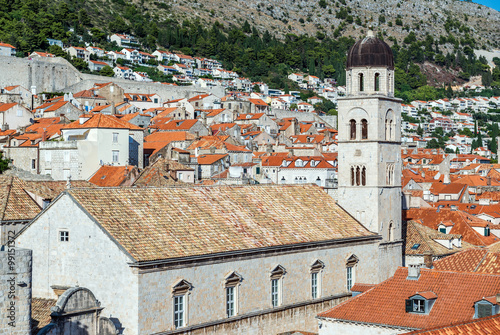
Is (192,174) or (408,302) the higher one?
(192,174)

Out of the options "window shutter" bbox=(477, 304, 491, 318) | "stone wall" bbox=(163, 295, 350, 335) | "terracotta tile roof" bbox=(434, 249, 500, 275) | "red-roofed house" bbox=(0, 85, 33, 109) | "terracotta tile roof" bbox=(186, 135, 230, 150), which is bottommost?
"stone wall" bbox=(163, 295, 350, 335)

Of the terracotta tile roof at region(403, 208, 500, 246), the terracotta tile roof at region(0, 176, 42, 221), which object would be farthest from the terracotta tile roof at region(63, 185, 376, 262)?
the terracotta tile roof at region(403, 208, 500, 246)

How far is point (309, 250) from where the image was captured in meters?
36.8

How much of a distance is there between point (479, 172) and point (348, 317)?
99.0 metres

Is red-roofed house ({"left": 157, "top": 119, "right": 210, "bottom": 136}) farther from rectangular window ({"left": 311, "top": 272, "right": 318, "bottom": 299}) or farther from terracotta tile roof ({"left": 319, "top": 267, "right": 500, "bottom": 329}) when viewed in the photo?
terracotta tile roof ({"left": 319, "top": 267, "right": 500, "bottom": 329})

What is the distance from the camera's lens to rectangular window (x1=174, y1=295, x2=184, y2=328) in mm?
30359

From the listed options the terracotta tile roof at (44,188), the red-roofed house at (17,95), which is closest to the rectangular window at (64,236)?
the terracotta tile roof at (44,188)

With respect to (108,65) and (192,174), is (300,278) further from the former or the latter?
(108,65)

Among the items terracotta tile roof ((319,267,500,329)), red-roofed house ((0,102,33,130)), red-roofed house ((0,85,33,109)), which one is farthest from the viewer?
red-roofed house ((0,85,33,109))

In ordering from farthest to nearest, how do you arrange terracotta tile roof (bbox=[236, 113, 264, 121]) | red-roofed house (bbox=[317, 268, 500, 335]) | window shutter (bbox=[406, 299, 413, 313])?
terracotta tile roof (bbox=[236, 113, 264, 121]) < window shutter (bbox=[406, 299, 413, 313]) < red-roofed house (bbox=[317, 268, 500, 335])

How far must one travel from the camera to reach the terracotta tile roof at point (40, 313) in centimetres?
2789

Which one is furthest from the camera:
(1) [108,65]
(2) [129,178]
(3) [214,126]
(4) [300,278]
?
(1) [108,65]

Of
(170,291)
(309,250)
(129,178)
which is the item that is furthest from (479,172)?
(170,291)

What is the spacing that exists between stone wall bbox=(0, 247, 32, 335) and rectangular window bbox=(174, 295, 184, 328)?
1151cm
